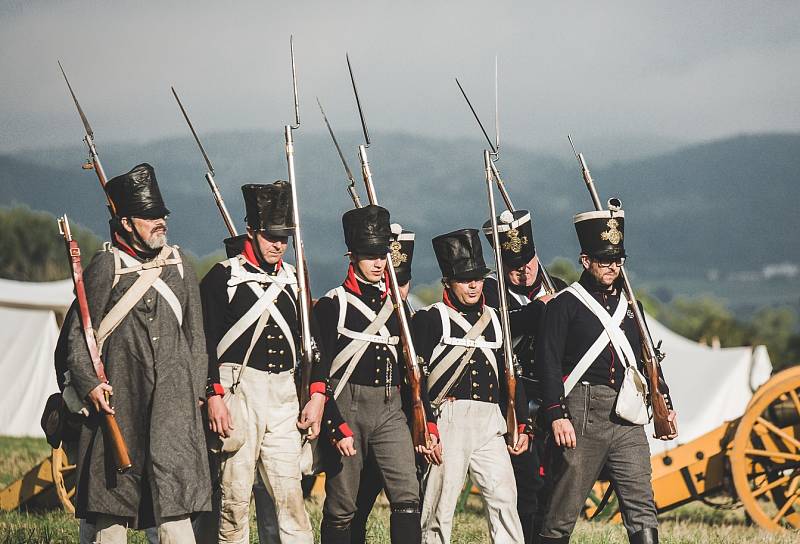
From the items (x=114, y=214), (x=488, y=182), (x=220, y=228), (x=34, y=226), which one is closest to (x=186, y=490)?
(x=114, y=214)

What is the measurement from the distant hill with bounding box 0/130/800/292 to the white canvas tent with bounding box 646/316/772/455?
2063 inches

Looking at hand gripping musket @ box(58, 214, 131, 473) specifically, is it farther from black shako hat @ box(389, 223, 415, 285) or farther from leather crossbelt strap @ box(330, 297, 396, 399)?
black shako hat @ box(389, 223, 415, 285)

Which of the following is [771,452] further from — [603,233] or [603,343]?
[603,233]

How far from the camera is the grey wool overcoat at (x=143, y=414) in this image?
4.87 m

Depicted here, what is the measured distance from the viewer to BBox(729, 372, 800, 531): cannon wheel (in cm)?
789

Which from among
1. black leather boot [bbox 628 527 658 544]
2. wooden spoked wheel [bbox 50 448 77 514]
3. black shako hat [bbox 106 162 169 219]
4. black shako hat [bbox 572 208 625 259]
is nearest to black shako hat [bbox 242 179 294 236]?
black shako hat [bbox 106 162 169 219]

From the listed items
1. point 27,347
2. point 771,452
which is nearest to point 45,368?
point 27,347

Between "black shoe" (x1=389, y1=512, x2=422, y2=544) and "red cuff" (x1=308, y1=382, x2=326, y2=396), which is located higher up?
"red cuff" (x1=308, y1=382, x2=326, y2=396)

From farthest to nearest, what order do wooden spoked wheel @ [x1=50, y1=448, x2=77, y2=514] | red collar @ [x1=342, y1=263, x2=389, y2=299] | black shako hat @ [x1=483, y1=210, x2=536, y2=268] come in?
1. wooden spoked wheel @ [x1=50, y1=448, x2=77, y2=514]
2. black shako hat @ [x1=483, y1=210, x2=536, y2=268]
3. red collar @ [x1=342, y1=263, x2=389, y2=299]

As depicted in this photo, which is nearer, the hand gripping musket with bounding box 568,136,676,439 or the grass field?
the hand gripping musket with bounding box 568,136,676,439

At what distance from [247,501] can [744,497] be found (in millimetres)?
3668

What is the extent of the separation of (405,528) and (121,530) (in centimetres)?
138

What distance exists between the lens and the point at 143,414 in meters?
4.99

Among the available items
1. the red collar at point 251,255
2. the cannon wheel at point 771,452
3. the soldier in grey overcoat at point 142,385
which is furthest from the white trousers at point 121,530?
the cannon wheel at point 771,452
